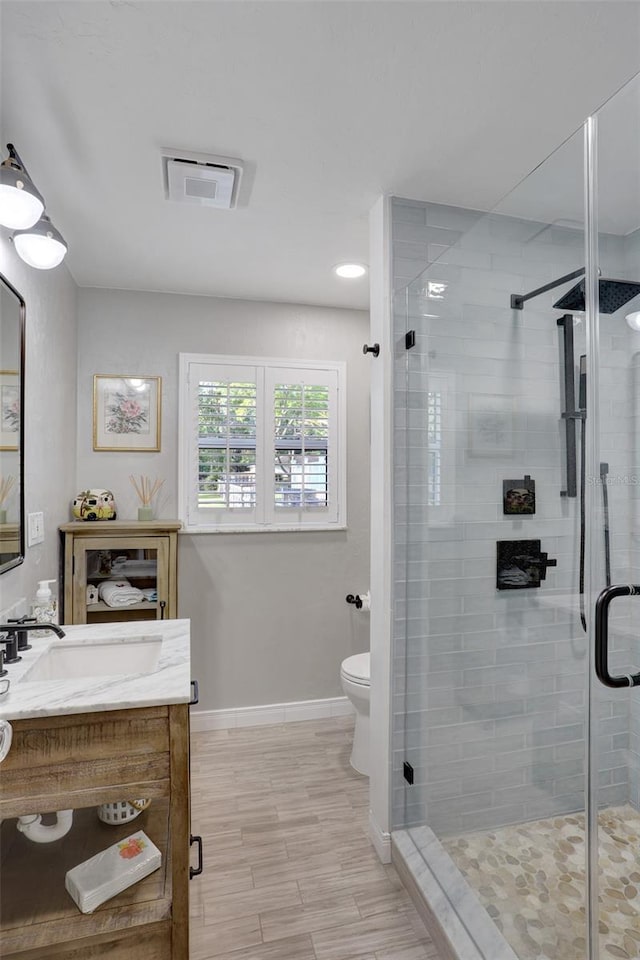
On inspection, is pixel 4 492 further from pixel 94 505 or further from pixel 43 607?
pixel 94 505

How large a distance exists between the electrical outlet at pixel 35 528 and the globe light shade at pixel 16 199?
1.10 metres

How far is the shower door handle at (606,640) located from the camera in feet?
3.67

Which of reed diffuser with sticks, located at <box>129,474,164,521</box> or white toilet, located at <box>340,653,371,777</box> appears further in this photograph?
reed diffuser with sticks, located at <box>129,474,164,521</box>

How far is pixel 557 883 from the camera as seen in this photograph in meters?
1.29

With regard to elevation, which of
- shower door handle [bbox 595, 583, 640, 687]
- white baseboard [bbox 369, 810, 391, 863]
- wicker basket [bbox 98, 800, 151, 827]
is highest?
shower door handle [bbox 595, 583, 640, 687]

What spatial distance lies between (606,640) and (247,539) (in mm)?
2225

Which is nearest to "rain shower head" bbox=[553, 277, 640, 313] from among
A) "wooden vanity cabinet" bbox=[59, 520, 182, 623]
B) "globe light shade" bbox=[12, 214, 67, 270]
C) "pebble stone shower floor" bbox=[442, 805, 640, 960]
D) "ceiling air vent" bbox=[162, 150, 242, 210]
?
"pebble stone shower floor" bbox=[442, 805, 640, 960]

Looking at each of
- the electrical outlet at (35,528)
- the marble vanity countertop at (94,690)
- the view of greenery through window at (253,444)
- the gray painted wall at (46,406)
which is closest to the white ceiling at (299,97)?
the gray painted wall at (46,406)

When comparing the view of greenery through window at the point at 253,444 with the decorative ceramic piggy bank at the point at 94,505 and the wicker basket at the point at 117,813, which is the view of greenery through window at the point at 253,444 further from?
the wicker basket at the point at 117,813

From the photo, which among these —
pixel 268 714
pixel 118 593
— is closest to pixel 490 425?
pixel 118 593

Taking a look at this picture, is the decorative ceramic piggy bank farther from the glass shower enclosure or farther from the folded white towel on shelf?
the glass shower enclosure

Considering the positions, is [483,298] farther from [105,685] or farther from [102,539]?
[102,539]

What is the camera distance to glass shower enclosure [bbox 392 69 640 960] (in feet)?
3.73

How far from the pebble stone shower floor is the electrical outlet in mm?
1893
